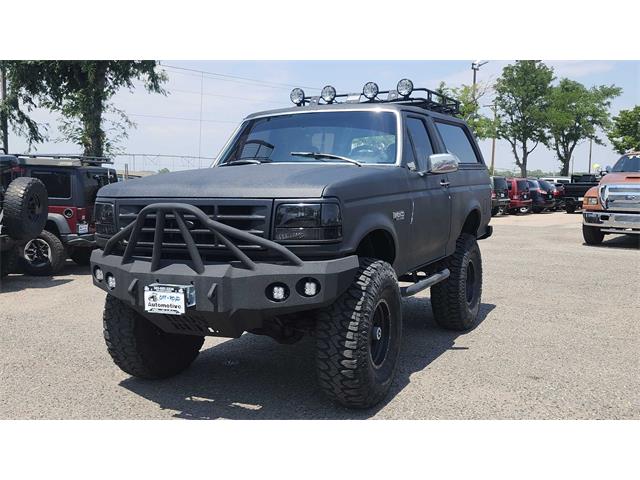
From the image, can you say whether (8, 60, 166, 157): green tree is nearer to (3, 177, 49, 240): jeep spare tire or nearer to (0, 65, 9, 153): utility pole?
(0, 65, 9, 153): utility pole

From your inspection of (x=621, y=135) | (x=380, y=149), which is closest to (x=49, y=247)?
(x=380, y=149)

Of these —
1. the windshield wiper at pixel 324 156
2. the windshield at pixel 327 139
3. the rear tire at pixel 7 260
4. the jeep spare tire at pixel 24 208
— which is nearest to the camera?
the windshield wiper at pixel 324 156

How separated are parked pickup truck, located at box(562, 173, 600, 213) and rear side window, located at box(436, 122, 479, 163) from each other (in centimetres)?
2268

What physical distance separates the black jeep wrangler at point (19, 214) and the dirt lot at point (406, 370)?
1.18m

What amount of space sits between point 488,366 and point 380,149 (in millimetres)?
1999

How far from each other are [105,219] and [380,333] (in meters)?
2.07

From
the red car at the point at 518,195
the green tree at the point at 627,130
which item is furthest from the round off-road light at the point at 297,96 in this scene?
the green tree at the point at 627,130

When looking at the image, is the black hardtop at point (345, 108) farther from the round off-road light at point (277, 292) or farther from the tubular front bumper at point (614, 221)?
the tubular front bumper at point (614, 221)

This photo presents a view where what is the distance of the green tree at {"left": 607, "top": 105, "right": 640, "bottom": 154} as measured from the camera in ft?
202

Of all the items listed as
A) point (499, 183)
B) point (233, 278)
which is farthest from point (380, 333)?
point (499, 183)

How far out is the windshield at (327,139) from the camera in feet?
16.3

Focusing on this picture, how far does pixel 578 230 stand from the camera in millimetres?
19875

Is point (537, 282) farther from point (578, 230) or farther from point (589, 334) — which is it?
point (578, 230)

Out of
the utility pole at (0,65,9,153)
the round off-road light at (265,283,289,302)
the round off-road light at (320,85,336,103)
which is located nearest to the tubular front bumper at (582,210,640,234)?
the round off-road light at (320,85,336,103)
